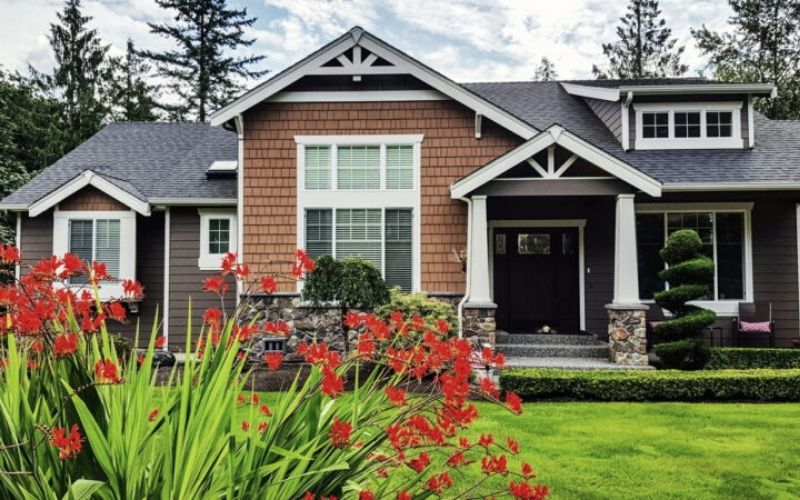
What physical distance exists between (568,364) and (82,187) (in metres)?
10.0

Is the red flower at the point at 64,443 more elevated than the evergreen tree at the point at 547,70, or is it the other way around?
the evergreen tree at the point at 547,70

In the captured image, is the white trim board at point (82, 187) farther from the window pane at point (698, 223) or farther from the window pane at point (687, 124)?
the window pane at point (687, 124)

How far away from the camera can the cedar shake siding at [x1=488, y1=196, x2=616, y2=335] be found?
415 inches

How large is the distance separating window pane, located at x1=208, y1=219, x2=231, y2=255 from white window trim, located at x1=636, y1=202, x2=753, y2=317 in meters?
8.37

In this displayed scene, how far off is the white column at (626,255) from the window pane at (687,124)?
→ 11.8ft

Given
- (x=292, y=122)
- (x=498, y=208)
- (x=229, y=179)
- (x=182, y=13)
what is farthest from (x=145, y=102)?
(x=498, y=208)

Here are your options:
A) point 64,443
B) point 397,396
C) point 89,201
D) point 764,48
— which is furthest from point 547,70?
point 64,443

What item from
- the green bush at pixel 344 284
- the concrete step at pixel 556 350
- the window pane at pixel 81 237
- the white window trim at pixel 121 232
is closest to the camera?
the green bush at pixel 344 284

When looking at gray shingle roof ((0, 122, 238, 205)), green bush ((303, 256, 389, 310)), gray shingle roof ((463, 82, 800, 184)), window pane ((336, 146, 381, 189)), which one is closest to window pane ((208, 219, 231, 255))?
gray shingle roof ((0, 122, 238, 205))

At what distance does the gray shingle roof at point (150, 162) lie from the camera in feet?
36.8

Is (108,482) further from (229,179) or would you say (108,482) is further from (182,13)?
(182,13)

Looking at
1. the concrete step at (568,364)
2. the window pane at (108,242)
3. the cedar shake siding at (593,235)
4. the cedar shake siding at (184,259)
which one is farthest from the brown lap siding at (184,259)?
the cedar shake siding at (593,235)

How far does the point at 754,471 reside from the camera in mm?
4430

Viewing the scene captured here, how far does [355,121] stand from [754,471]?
27.2 ft
